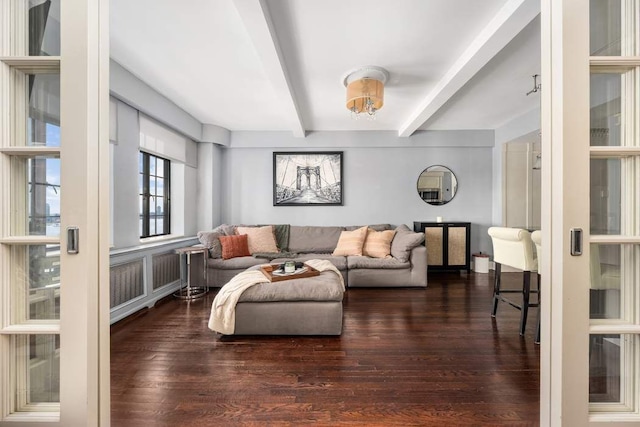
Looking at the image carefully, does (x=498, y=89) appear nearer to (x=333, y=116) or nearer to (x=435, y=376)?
(x=333, y=116)

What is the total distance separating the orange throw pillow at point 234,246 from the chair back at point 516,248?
3293mm

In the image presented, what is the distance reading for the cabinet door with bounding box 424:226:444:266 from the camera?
4.68 meters

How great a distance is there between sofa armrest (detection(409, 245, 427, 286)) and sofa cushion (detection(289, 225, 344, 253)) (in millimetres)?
1330

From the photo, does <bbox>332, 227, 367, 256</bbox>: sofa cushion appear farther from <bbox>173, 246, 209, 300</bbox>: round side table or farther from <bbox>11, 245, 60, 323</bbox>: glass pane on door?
<bbox>11, 245, 60, 323</bbox>: glass pane on door

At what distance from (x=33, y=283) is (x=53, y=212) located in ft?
0.93

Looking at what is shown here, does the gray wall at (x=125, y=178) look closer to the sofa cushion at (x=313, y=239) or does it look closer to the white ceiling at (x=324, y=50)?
the white ceiling at (x=324, y=50)

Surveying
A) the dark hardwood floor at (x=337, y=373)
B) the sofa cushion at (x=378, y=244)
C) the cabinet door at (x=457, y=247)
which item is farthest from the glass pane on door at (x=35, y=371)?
the cabinet door at (x=457, y=247)

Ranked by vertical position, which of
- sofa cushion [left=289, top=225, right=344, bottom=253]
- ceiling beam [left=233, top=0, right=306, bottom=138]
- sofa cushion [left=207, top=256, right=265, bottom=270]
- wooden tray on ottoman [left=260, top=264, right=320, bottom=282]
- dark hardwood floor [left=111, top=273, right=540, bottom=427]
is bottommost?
dark hardwood floor [left=111, top=273, right=540, bottom=427]

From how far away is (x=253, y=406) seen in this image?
1.53m

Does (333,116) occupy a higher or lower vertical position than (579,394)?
higher

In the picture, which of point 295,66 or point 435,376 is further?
point 295,66

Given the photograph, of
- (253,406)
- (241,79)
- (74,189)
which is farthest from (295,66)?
(253,406)

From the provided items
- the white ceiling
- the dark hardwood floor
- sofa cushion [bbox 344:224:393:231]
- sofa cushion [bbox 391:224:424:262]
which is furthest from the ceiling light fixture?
sofa cushion [bbox 344:224:393:231]

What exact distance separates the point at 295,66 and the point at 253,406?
2853 mm
